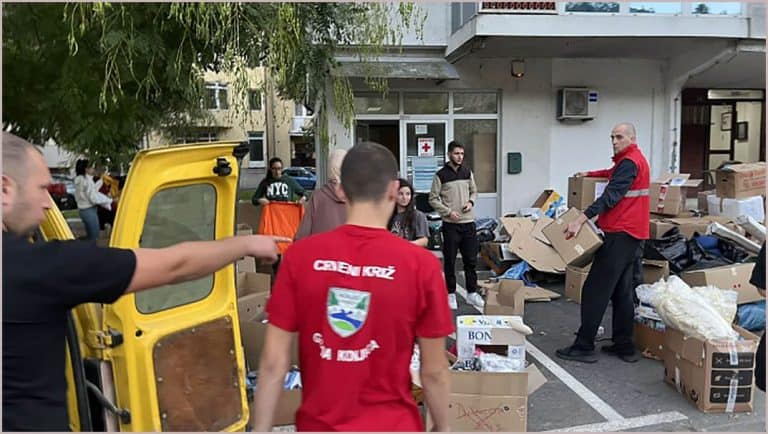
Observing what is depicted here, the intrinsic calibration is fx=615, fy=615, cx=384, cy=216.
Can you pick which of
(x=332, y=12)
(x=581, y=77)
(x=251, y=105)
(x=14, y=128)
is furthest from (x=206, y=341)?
(x=581, y=77)

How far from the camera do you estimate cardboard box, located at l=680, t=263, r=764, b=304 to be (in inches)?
226

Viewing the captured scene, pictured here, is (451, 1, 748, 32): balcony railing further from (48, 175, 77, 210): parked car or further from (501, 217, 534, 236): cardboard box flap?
(48, 175, 77, 210): parked car

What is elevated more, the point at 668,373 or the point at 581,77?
the point at 581,77

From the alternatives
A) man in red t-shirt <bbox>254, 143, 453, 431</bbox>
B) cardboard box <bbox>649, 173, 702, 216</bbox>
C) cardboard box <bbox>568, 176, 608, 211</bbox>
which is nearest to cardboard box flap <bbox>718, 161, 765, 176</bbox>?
cardboard box <bbox>649, 173, 702, 216</bbox>

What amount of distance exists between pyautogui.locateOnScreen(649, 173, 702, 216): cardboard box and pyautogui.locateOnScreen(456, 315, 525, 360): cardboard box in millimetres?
5009

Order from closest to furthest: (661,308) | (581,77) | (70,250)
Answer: (70,250) < (661,308) < (581,77)

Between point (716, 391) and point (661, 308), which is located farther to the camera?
point (661, 308)

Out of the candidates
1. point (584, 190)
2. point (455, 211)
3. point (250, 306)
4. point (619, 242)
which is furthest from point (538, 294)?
point (250, 306)

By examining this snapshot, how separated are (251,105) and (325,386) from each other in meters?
6.27

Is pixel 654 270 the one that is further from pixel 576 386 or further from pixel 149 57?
pixel 149 57

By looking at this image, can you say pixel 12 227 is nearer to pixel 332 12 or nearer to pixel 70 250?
pixel 70 250

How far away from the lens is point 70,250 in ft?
5.44

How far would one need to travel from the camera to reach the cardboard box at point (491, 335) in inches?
157

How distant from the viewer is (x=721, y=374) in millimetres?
3982
